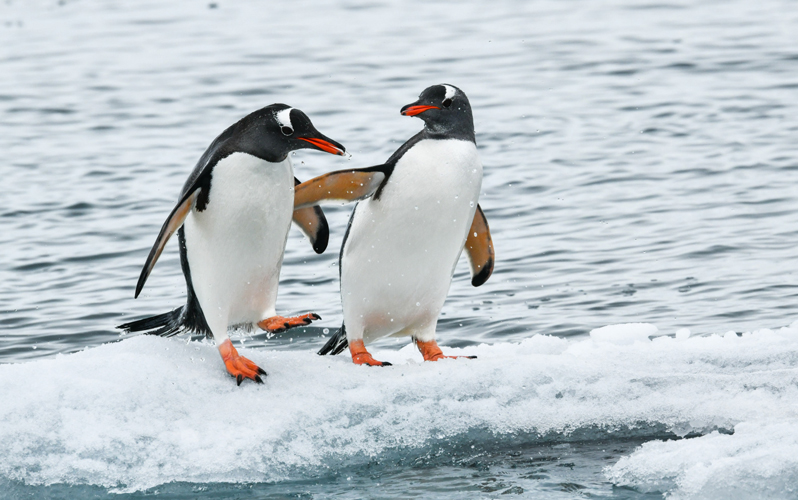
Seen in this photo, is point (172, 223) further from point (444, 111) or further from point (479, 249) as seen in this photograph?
point (479, 249)

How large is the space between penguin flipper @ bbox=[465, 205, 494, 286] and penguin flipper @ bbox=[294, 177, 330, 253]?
0.60 metres

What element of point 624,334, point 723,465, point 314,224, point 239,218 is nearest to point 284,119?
point 239,218

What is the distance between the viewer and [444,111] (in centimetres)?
399

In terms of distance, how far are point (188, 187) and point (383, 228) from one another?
2.33 feet

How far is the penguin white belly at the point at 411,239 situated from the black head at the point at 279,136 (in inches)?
14.7

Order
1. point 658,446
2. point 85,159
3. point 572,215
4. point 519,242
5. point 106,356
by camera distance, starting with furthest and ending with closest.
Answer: point 85,159, point 572,215, point 519,242, point 106,356, point 658,446

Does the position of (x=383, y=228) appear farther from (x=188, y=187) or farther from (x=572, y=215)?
(x=572, y=215)

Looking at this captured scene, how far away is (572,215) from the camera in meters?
7.95

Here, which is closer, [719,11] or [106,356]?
[106,356]

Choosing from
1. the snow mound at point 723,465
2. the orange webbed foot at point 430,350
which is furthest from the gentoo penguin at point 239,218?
the snow mound at point 723,465

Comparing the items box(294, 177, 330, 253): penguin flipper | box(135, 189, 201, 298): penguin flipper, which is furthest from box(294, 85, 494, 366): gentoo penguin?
box(135, 189, 201, 298): penguin flipper

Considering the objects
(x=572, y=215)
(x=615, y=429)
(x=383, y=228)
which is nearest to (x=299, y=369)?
(x=383, y=228)

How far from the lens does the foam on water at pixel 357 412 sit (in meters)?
3.51

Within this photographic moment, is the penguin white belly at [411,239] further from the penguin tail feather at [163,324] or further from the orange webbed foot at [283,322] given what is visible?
the penguin tail feather at [163,324]
